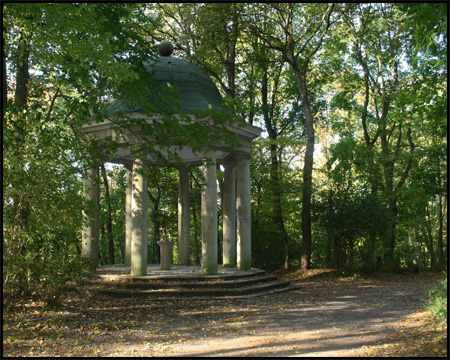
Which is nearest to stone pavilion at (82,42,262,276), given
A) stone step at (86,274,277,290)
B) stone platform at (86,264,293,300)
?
stone platform at (86,264,293,300)

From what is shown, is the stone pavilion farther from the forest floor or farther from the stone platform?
the forest floor

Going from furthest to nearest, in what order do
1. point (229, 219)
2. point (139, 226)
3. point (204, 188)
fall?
point (229, 219), point (204, 188), point (139, 226)

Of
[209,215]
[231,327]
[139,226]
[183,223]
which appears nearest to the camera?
[231,327]

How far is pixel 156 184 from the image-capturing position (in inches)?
1097

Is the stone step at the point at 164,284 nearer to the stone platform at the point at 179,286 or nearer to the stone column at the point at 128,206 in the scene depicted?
the stone platform at the point at 179,286

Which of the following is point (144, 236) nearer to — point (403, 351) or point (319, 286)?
point (319, 286)

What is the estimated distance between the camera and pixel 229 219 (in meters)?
18.7

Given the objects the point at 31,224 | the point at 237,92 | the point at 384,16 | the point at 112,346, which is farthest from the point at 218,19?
the point at 112,346

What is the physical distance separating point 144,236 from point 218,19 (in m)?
11.6

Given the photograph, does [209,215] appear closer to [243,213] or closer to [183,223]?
[243,213]

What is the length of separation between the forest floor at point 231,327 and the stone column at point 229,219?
4.42 m

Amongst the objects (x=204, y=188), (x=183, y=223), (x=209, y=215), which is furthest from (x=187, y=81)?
(x=183, y=223)

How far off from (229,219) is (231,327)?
9.24 meters

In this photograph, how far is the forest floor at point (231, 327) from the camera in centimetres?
725
